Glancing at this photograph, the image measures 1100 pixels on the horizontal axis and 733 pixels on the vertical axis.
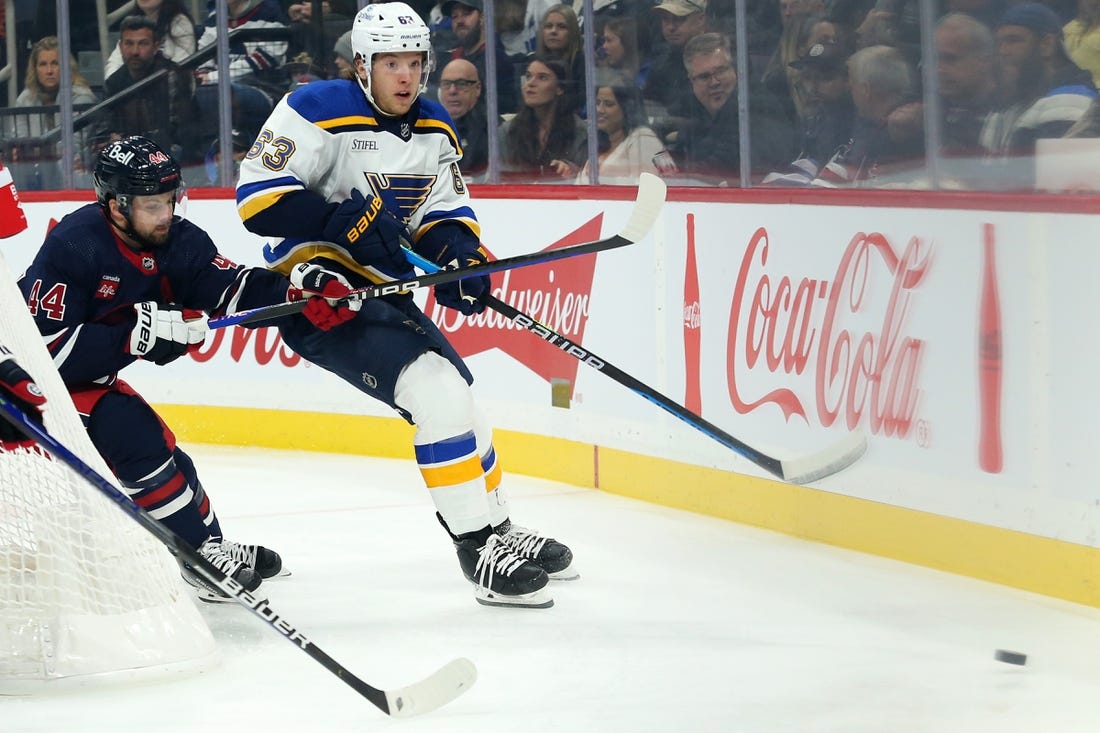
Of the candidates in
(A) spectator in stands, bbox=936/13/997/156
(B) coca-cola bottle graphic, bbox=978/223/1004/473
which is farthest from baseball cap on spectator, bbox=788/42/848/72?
A: (B) coca-cola bottle graphic, bbox=978/223/1004/473

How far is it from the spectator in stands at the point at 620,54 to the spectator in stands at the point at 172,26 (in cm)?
178

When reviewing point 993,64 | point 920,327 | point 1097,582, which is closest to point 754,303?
point 920,327

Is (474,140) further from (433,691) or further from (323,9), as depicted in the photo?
(433,691)

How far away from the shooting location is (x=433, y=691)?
2.57m

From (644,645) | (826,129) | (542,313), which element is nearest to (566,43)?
(542,313)

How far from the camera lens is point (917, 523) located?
11.8ft

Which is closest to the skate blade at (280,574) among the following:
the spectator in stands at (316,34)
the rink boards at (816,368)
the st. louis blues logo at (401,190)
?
the st. louis blues logo at (401,190)

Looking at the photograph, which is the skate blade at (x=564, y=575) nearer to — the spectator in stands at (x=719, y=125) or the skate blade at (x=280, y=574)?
the skate blade at (x=280, y=574)

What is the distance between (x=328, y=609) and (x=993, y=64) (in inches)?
75.5

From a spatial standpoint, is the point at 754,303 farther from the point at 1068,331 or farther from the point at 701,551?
the point at 1068,331

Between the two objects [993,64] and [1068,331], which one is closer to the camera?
[1068,331]

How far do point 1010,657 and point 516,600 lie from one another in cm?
102

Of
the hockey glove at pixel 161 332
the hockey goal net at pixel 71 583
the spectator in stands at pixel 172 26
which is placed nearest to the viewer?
the hockey goal net at pixel 71 583

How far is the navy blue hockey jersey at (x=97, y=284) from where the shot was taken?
313 centimetres
